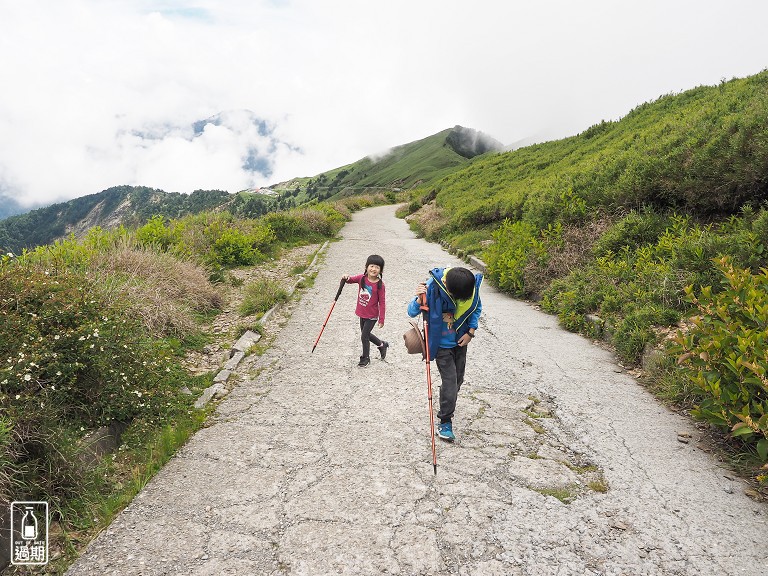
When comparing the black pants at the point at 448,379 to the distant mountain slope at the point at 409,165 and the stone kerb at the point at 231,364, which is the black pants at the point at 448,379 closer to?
the stone kerb at the point at 231,364

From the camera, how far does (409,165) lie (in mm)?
130750

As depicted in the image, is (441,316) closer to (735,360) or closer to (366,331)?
(366,331)

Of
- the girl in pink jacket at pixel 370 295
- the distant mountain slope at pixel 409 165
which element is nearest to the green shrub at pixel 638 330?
the girl in pink jacket at pixel 370 295

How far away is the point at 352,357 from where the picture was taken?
6.82 meters

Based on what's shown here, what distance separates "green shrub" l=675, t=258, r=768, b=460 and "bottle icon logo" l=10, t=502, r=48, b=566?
5.32 meters

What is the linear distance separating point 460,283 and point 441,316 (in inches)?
15.6

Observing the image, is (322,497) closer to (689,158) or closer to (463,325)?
(463,325)

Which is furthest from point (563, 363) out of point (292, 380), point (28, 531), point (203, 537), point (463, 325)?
point (28, 531)

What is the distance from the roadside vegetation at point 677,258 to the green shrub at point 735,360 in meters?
0.01

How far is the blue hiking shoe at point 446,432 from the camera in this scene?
14.3ft

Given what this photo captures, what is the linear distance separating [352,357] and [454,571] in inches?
164

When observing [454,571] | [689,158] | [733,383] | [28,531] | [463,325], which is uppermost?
[689,158]

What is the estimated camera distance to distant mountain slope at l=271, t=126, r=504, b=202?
116000 millimetres

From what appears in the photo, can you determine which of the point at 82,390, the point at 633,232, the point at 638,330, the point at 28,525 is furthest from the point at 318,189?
the point at 28,525
